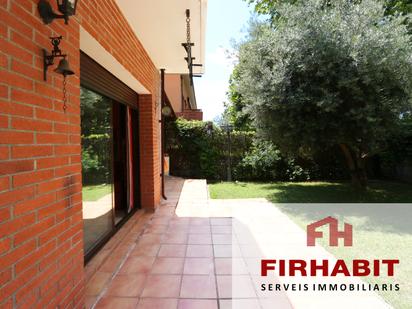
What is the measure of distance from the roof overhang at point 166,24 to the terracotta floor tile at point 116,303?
314 centimetres

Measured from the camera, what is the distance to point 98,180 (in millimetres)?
4016

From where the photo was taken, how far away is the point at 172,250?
12.8 ft

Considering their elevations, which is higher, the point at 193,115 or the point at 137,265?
the point at 193,115

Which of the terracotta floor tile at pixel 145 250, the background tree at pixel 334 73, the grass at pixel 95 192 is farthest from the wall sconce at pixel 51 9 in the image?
the background tree at pixel 334 73

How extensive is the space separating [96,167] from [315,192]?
660cm

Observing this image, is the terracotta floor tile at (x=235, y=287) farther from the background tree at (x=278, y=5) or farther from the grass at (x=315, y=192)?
the background tree at (x=278, y=5)

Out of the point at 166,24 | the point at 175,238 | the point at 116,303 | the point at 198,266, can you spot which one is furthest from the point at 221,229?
the point at 166,24

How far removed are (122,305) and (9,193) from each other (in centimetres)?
161

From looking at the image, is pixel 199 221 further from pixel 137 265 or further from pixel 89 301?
pixel 89 301

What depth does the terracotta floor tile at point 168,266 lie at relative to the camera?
3257mm

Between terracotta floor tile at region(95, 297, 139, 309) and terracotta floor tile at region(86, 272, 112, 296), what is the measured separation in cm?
17

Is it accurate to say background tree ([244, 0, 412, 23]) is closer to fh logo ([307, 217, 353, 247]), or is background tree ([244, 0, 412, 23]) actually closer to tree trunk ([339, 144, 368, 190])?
tree trunk ([339, 144, 368, 190])

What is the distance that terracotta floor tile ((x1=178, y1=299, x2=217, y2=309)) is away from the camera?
258cm

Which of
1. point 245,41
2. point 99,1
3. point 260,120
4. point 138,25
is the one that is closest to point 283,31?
point 245,41
